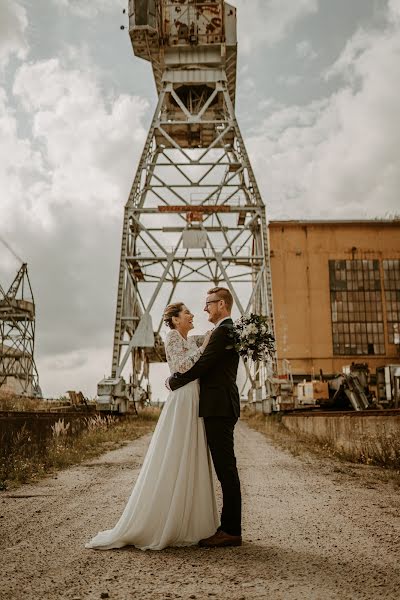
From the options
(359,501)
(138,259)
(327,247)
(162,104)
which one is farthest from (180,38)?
(359,501)

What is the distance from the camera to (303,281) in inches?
1098

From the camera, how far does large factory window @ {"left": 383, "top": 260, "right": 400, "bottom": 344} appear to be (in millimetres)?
28188

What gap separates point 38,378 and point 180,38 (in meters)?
36.0

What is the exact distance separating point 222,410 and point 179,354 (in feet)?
1.83

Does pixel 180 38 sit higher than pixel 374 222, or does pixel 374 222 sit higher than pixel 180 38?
pixel 180 38

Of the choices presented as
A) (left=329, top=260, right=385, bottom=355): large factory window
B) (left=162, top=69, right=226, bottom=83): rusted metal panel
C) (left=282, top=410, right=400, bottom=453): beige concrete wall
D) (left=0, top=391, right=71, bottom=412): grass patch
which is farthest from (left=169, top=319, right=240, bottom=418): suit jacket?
(left=329, top=260, right=385, bottom=355): large factory window

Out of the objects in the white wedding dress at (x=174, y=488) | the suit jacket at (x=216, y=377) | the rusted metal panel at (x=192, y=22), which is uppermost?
the rusted metal panel at (x=192, y=22)

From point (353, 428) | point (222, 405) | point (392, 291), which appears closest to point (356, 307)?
point (392, 291)

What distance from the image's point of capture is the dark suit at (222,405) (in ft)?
14.5

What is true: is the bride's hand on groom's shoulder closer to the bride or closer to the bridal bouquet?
the bride

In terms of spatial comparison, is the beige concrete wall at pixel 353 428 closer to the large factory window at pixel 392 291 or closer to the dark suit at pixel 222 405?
the dark suit at pixel 222 405

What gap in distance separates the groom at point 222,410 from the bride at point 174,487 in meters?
0.08

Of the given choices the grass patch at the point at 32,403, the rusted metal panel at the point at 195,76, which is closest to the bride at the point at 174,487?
the grass patch at the point at 32,403

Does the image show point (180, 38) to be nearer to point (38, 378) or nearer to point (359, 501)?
point (359, 501)
